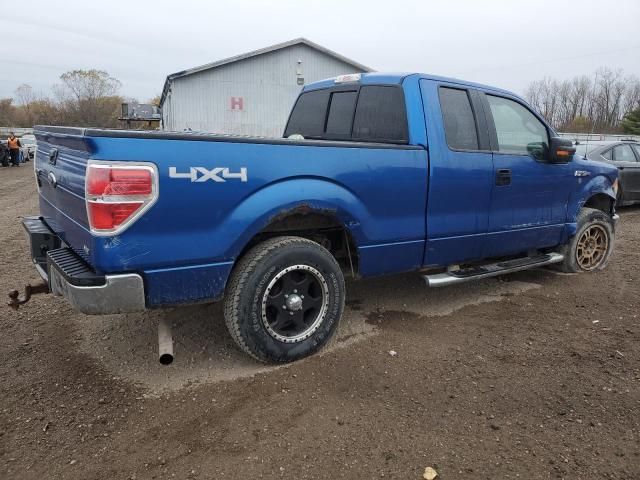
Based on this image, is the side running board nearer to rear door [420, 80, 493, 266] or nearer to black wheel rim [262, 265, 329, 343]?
rear door [420, 80, 493, 266]

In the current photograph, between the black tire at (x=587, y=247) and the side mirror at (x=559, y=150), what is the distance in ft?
2.96

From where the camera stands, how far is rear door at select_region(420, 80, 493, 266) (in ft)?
13.5

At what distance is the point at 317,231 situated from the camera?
396 cm

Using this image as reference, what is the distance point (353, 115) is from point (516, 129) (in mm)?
1552

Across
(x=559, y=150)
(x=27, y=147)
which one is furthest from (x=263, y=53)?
(x=559, y=150)

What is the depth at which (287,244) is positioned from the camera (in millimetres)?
3441

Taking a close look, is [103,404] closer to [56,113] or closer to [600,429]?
[600,429]

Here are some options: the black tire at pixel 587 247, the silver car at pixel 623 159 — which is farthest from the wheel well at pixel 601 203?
the silver car at pixel 623 159

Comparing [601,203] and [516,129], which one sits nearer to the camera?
[516,129]

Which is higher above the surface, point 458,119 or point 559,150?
point 458,119

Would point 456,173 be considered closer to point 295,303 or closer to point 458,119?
point 458,119

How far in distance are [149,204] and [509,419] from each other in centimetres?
232

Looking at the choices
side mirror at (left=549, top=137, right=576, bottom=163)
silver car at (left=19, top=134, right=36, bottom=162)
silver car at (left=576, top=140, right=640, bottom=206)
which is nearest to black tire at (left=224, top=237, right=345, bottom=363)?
side mirror at (left=549, top=137, right=576, bottom=163)

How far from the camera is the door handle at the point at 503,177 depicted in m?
4.53
